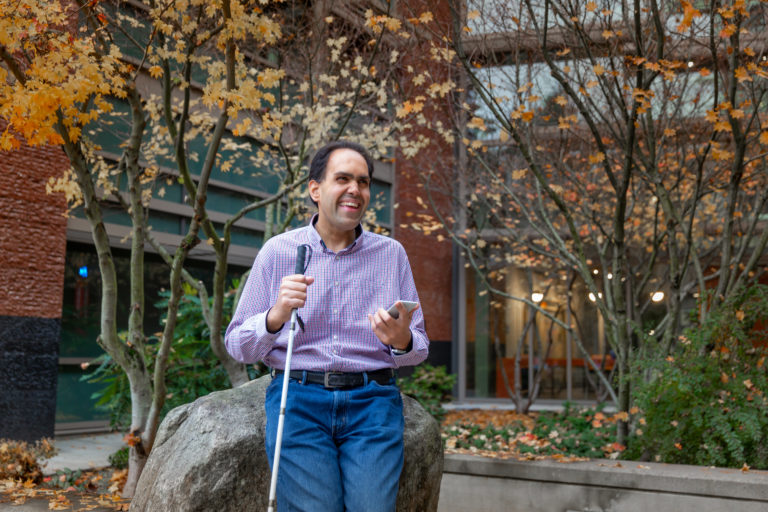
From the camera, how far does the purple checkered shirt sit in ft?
9.34

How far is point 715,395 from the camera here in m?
6.11

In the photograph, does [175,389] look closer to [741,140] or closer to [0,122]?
[0,122]

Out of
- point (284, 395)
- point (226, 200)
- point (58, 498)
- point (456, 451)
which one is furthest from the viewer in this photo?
point (226, 200)

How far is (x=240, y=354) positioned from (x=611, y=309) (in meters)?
5.37

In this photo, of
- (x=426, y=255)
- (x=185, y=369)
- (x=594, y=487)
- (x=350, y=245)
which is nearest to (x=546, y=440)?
(x=594, y=487)

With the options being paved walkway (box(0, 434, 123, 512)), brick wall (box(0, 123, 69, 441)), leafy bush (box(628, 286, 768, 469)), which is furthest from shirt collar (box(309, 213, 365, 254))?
brick wall (box(0, 123, 69, 441))

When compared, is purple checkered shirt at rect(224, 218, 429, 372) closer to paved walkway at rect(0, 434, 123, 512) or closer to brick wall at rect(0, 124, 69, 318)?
paved walkway at rect(0, 434, 123, 512)

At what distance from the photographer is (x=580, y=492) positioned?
5320mm

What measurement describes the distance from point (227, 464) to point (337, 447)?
72cm

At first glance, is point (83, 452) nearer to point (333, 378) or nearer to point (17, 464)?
point (17, 464)

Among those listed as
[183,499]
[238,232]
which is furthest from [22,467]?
[238,232]

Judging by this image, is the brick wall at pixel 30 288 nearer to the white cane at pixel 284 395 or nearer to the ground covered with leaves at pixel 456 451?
the ground covered with leaves at pixel 456 451

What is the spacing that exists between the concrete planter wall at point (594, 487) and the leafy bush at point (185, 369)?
3759 millimetres

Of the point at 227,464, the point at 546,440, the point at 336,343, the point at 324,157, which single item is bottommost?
the point at 546,440
